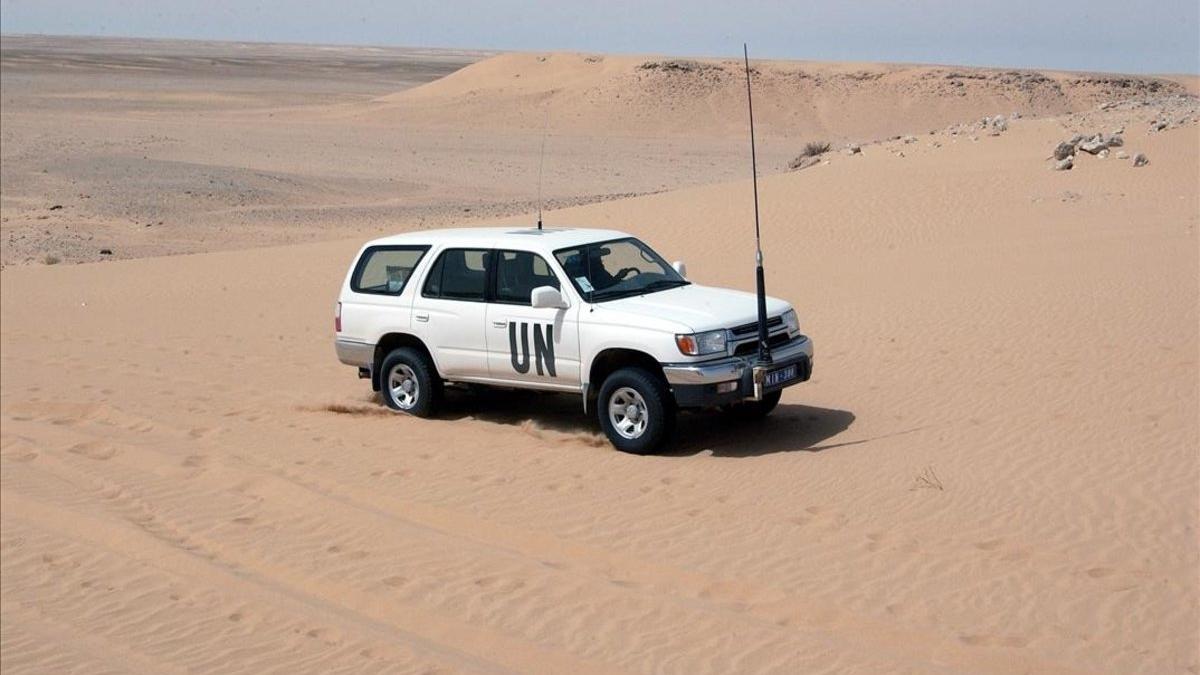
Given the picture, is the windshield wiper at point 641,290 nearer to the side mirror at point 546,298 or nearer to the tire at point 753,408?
the side mirror at point 546,298

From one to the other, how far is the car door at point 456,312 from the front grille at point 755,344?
2305 millimetres

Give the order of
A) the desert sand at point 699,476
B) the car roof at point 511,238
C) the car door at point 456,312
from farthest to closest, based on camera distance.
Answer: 1. the car door at point 456,312
2. the car roof at point 511,238
3. the desert sand at point 699,476

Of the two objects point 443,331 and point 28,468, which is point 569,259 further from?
point 28,468

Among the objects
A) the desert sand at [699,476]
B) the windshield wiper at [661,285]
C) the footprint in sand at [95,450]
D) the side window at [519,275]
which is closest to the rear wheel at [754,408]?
the desert sand at [699,476]

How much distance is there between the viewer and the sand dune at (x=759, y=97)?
72.1 metres

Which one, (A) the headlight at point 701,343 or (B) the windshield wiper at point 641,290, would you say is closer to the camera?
(A) the headlight at point 701,343

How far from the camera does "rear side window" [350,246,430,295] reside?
12.7m

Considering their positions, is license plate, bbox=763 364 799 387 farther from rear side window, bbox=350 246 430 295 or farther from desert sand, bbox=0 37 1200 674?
rear side window, bbox=350 246 430 295

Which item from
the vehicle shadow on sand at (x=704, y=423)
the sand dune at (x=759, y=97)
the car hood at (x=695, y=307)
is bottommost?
the vehicle shadow on sand at (x=704, y=423)

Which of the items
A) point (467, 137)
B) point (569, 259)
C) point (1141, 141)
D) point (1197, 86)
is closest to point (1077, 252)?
point (1141, 141)

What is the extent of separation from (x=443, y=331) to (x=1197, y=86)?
94183 millimetres

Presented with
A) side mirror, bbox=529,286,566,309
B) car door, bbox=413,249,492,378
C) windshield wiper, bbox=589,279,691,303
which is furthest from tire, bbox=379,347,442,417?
windshield wiper, bbox=589,279,691,303

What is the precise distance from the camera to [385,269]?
12.8m

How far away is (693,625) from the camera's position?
771 cm
